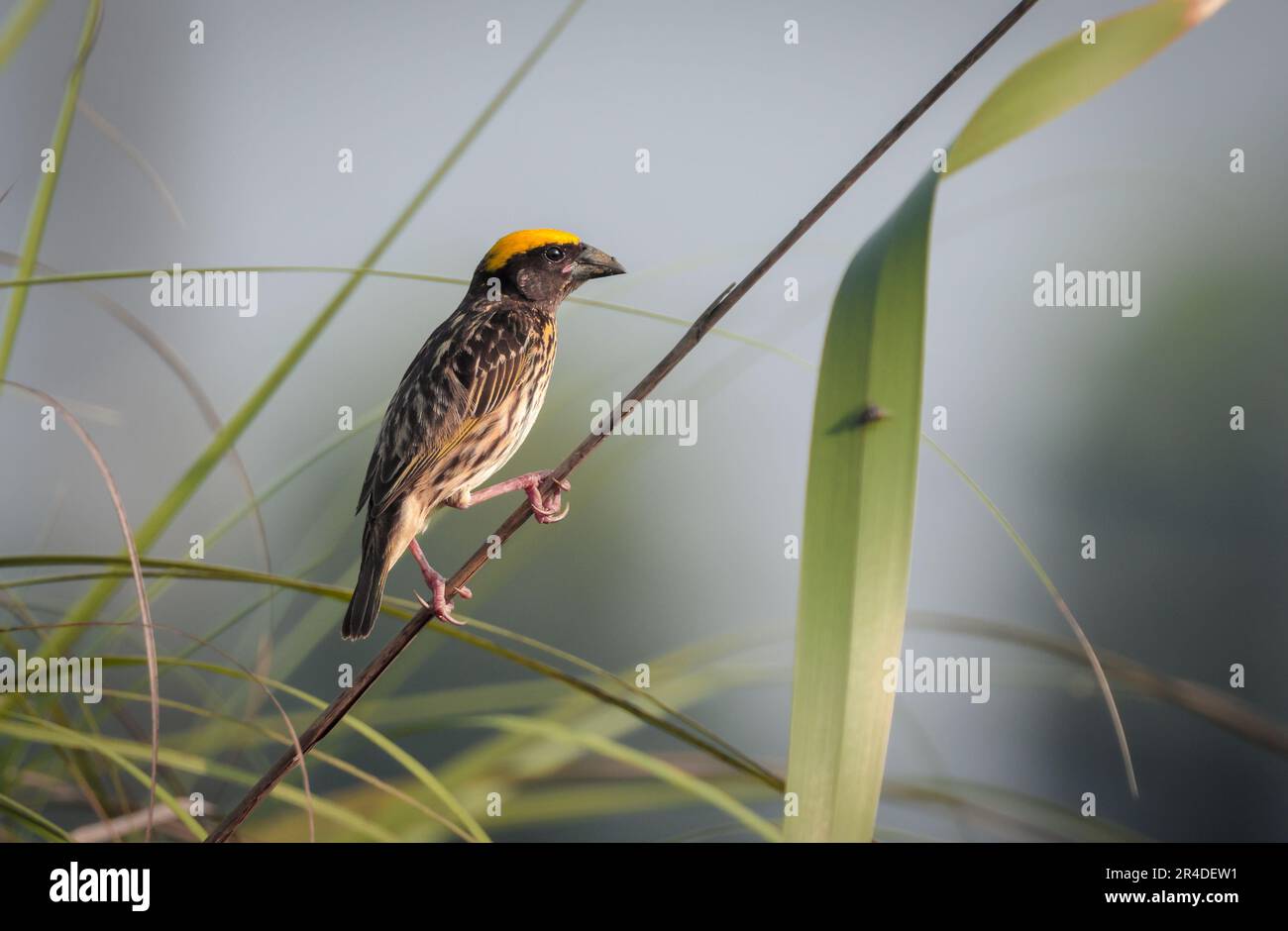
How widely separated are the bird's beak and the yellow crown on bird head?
29mm

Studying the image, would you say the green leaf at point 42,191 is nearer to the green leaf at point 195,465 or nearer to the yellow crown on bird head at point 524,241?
the green leaf at point 195,465

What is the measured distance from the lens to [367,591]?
1276 millimetres

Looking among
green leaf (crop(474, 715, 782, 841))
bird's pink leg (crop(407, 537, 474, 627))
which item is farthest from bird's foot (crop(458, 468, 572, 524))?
green leaf (crop(474, 715, 782, 841))

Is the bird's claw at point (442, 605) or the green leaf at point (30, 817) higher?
the bird's claw at point (442, 605)

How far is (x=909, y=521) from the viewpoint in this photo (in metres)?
0.81

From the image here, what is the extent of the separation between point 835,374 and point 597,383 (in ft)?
2.26

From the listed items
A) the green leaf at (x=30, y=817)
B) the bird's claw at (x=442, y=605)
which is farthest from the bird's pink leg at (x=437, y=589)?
the green leaf at (x=30, y=817)

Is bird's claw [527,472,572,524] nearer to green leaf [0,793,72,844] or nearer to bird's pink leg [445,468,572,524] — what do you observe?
bird's pink leg [445,468,572,524]

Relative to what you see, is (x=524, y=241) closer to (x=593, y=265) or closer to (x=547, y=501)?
(x=593, y=265)

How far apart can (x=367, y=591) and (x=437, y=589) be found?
0.19 m

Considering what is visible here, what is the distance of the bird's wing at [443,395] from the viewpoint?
4.49 ft

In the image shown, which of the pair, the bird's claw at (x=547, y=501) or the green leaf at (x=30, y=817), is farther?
the bird's claw at (x=547, y=501)

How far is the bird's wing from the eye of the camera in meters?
1.37

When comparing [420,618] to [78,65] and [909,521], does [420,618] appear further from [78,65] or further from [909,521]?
[78,65]
